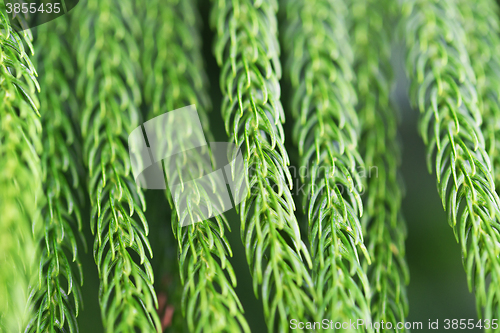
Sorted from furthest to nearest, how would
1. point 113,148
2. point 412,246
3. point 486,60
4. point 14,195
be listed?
1. point 412,246
2. point 486,60
3. point 113,148
4. point 14,195

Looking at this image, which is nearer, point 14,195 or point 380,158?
point 14,195

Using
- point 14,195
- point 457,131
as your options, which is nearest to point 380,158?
point 457,131

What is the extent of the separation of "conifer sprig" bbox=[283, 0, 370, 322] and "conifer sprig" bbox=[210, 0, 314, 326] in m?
0.04

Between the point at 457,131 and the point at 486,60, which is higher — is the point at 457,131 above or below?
below

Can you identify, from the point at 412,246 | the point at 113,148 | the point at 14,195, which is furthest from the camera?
the point at 412,246

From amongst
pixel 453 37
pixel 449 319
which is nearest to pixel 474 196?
pixel 453 37

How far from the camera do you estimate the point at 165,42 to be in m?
0.72

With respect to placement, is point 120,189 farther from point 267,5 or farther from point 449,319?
point 449,319

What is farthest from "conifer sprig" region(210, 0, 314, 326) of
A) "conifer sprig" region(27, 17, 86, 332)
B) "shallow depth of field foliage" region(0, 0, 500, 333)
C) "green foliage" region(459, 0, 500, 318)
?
"green foliage" region(459, 0, 500, 318)

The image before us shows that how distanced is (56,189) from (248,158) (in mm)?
344

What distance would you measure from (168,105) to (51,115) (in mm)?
224

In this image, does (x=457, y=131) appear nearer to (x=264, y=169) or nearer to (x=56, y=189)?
(x=264, y=169)

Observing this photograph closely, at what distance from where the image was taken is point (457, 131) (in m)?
0.60

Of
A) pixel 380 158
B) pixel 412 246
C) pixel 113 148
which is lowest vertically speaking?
pixel 412 246
